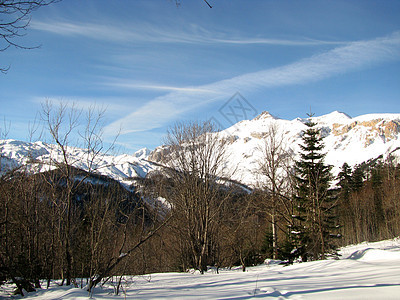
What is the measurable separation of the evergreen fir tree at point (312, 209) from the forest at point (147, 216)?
0.07 metres

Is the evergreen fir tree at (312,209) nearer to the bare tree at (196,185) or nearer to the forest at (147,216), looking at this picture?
the forest at (147,216)

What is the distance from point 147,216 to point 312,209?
9881 mm

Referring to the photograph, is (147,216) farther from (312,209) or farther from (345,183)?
(345,183)

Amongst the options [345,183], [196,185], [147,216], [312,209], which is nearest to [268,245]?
[312,209]

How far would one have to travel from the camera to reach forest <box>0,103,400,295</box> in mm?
6211

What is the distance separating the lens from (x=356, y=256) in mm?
8477

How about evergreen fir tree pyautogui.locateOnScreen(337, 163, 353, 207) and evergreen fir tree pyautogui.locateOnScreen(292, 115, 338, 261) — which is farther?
evergreen fir tree pyautogui.locateOnScreen(337, 163, 353, 207)

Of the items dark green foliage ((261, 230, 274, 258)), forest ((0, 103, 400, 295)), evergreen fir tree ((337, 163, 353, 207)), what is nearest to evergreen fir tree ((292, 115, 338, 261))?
forest ((0, 103, 400, 295))

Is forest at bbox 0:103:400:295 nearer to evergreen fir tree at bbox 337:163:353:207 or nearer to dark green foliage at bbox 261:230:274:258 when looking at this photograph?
dark green foliage at bbox 261:230:274:258

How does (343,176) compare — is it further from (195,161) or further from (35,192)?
(35,192)

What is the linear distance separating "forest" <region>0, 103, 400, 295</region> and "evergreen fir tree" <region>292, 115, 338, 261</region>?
0.24ft

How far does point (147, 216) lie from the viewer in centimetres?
816

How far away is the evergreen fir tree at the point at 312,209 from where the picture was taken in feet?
41.8

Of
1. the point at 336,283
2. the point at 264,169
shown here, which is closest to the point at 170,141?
the point at 264,169
